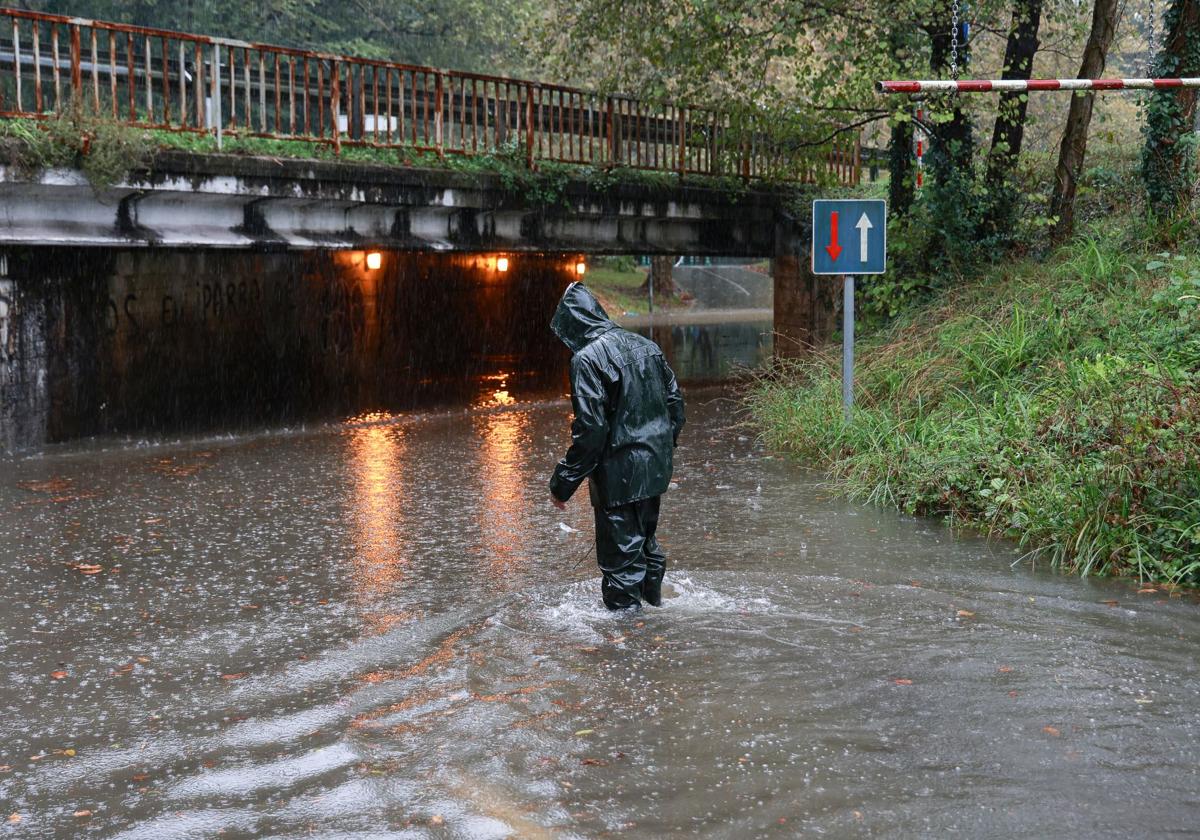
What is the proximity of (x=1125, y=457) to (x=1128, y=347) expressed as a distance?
266cm

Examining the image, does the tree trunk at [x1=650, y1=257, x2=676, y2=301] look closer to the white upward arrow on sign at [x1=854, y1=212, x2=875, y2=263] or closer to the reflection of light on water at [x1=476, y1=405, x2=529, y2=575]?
the reflection of light on water at [x1=476, y1=405, x2=529, y2=575]

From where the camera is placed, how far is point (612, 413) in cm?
700

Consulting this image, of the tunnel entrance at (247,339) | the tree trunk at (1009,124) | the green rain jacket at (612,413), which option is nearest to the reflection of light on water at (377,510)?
the green rain jacket at (612,413)

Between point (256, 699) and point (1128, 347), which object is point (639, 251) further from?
point (256, 699)

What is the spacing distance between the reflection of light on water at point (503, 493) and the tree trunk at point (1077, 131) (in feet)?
23.7

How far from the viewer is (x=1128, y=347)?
10516 millimetres

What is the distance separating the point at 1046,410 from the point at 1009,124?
7.36 metres

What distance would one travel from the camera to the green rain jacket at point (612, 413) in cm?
679

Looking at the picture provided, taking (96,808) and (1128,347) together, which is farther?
(1128,347)

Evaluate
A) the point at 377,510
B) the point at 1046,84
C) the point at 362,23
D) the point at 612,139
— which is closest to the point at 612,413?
the point at 377,510

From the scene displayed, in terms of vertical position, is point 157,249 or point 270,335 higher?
point 157,249

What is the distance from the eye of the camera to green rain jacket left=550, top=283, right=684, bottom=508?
6789mm

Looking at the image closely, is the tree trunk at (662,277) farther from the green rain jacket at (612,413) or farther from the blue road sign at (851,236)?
the green rain jacket at (612,413)

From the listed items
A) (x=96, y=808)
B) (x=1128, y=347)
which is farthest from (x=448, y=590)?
(x=1128, y=347)
